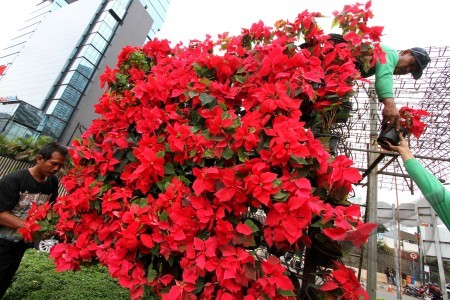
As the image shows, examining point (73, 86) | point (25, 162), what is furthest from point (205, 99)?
point (73, 86)

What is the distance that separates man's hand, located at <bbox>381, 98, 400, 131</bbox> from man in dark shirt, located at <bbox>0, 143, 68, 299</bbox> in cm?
226

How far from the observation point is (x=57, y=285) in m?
3.08

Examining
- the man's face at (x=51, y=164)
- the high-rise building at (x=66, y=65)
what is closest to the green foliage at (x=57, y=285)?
the man's face at (x=51, y=164)

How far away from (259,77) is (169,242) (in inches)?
33.1

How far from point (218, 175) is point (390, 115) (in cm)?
94

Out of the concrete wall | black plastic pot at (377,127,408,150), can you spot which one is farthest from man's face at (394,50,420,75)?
the concrete wall

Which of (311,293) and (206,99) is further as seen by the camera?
(206,99)

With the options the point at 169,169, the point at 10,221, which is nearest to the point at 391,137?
the point at 169,169

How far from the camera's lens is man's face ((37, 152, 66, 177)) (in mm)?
2156

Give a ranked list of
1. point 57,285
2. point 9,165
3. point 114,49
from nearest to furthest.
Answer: point 57,285 < point 9,165 < point 114,49

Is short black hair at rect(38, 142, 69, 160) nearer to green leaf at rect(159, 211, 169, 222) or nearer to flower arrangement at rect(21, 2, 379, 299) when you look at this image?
flower arrangement at rect(21, 2, 379, 299)

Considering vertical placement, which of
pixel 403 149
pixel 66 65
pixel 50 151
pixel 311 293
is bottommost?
pixel 311 293

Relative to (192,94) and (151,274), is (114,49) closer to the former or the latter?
(192,94)

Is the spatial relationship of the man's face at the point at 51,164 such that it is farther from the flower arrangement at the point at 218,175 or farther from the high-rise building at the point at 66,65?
the high-rise building at the point at 66,65
